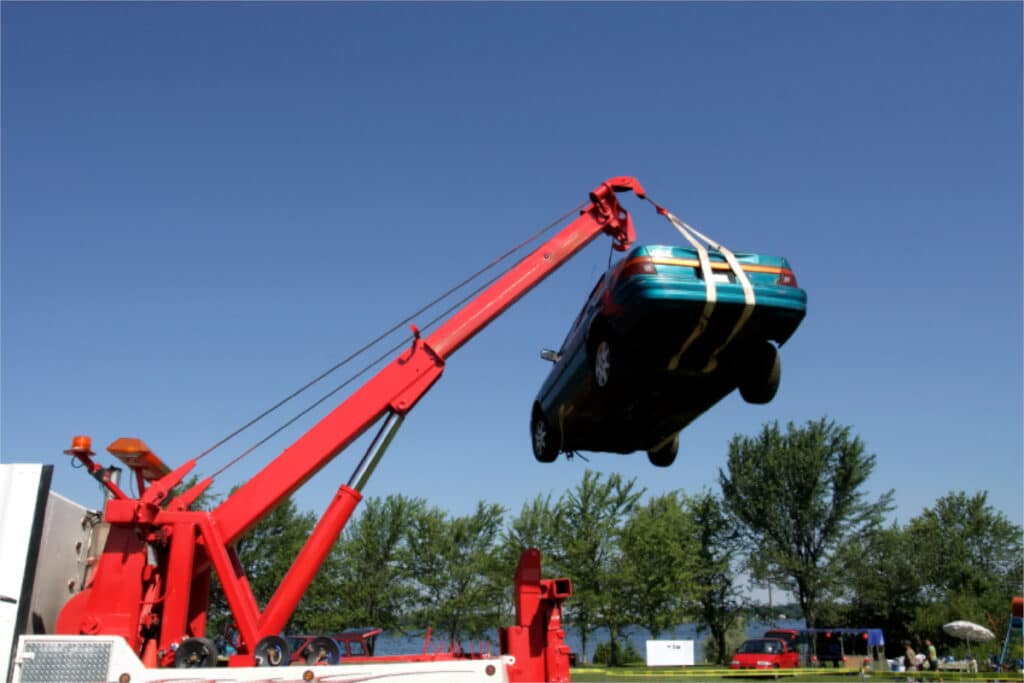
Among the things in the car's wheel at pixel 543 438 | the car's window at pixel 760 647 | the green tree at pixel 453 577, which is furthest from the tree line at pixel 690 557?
the car's wheel at pixel 543 438

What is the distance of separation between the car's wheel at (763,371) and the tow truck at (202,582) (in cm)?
267

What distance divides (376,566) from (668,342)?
89.6 ft

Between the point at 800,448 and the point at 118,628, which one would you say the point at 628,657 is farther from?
the point at 118,628

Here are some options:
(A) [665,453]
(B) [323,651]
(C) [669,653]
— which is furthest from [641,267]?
(C) [669,653]

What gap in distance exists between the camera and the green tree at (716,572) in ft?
135

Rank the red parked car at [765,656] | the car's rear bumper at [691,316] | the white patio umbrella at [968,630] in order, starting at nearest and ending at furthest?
the car's rear bumper at [691,316], the red parked car at [765,656], the white patio umbrella at [968,630]

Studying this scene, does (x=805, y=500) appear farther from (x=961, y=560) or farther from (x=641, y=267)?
(x=641, y=267)

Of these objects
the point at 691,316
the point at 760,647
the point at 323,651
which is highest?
the point at 691,316

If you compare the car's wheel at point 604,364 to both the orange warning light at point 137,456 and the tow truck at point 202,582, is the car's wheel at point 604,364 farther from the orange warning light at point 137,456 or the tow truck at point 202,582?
the orange warning light at point 137,456

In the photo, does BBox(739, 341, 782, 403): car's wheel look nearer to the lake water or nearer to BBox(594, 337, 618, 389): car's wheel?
BBox(594, 337, 618, 389): car's wheel

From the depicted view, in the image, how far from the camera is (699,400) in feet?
27.9

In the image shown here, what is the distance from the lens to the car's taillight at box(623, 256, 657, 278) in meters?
6.74

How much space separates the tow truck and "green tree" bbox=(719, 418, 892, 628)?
121ft

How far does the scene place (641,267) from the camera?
6.79 m
